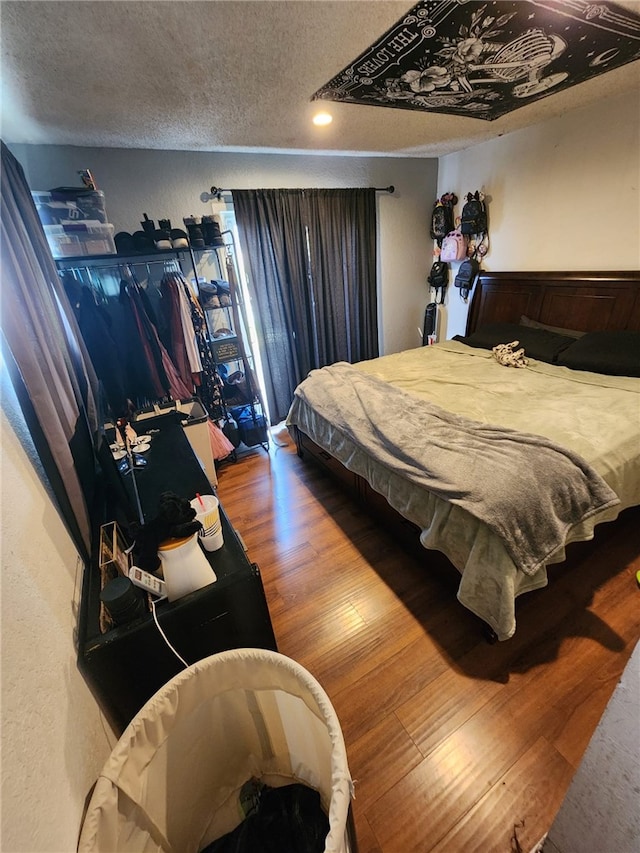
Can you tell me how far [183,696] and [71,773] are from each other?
0.24 metres

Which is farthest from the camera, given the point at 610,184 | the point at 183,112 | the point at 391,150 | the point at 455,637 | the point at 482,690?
the point at 391,150

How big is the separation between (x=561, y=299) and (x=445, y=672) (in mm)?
2924

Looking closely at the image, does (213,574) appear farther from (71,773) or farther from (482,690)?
(482,690)

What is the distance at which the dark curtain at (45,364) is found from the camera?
2.94ft

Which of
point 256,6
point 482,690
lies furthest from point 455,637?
point 256,6

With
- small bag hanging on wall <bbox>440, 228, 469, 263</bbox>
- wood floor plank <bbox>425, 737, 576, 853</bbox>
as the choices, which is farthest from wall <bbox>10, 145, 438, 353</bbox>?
wood floor plank <bbox>425, 737, 576, 853</bbox>

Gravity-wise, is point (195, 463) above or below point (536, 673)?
above

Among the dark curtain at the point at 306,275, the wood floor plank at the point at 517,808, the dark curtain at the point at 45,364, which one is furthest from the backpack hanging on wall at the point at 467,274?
the wood floor plank at the point at 517,808

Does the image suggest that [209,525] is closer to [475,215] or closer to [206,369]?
[206,369]

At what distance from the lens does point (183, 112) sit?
189 cm

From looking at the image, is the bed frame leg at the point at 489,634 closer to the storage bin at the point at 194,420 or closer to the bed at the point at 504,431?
the bed at the point at 504,431

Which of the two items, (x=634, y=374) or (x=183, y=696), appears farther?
(x=634, y=374)

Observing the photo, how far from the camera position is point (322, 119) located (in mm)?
2172

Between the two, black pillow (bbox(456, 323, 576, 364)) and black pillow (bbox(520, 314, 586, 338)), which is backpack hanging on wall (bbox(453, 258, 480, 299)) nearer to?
black pillow (bbox(456, 323, 576, 364))
